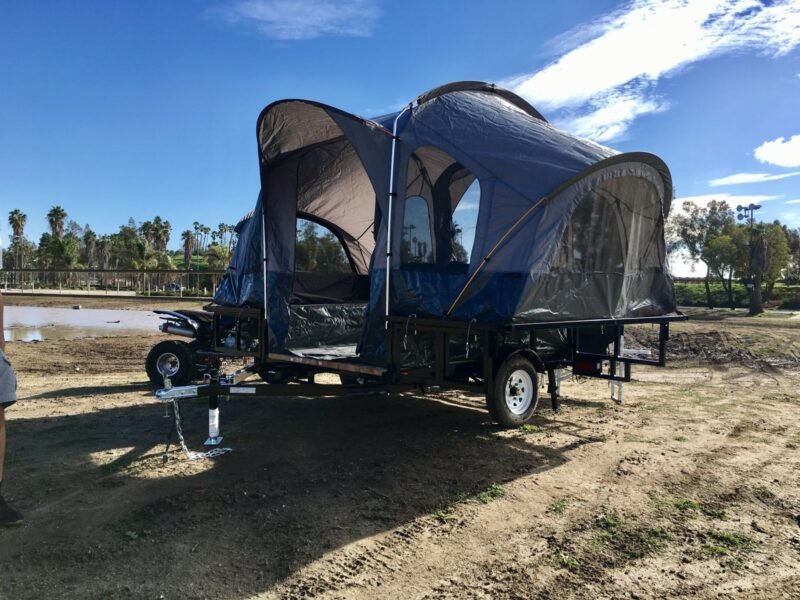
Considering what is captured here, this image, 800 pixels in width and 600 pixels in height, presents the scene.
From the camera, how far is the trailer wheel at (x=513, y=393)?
242 inches

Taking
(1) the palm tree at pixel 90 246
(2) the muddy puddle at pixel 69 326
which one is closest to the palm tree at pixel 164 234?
(1) the palm tree at pixel 90 246

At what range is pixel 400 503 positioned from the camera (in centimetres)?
475

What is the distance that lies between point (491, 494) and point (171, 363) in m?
6.45

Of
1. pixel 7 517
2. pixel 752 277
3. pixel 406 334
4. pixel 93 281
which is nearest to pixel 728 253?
pixel 752 277

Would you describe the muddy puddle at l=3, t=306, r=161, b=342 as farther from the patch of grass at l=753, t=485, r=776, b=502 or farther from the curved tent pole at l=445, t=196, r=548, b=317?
the patch of grass at l=753, t=485, r=776, b=502

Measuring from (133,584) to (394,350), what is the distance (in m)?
3.39

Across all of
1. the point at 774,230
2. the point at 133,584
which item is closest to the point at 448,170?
the point at 133,584

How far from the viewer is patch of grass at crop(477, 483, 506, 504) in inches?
193

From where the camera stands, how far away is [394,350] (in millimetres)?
6289

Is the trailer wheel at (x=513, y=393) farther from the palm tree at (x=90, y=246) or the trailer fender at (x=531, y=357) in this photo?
the palm tree at (x=90, y=246)

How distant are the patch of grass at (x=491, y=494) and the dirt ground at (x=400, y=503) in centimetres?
2

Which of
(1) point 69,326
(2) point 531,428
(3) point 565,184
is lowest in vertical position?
(2) point 531,428

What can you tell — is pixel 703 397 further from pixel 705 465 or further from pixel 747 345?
pixel 747 345

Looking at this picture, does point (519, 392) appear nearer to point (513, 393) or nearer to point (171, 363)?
point (513, 393)
